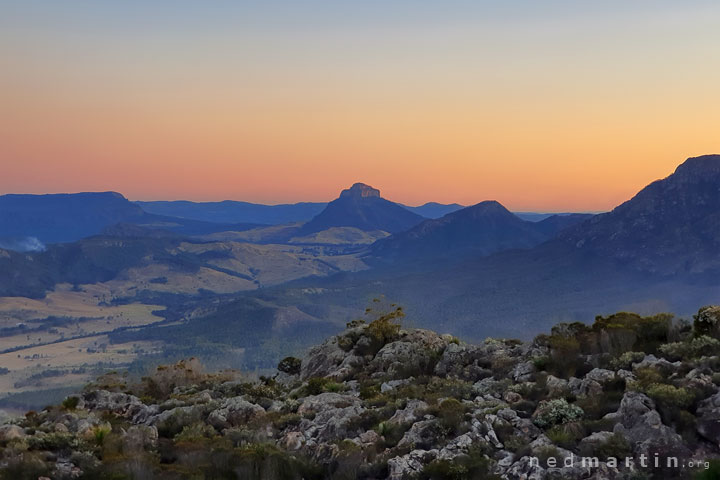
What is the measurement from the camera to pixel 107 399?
31625mm

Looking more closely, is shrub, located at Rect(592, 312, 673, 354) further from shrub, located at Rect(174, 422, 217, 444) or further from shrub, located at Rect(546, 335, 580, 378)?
shrub, located at Rect(174, 422, 217, 444)

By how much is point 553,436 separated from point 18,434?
20.7 meters

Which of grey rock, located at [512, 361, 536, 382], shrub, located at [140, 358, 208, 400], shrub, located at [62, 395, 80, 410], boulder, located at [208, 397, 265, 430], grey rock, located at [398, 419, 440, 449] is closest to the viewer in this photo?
grey rock, located at [398, 419, 440, 449]

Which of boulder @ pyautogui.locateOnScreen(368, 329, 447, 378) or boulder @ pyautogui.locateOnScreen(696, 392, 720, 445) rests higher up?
boulder @ pyautogui.locateOnScreen(696, 392, 720, 445)

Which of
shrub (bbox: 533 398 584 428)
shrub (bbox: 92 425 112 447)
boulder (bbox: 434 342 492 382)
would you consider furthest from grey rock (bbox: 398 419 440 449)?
shrub (bbox: 92 425 112 447)

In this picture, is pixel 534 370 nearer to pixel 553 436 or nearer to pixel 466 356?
pixel 466 356

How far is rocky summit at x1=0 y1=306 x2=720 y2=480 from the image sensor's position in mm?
16938

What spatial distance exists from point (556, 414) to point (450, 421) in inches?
148

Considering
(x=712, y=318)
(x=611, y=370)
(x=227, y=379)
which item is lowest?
(x=227, y=379)

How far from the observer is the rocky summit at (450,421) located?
667 inches

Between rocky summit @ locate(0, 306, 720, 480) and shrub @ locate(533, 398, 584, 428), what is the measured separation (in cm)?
5

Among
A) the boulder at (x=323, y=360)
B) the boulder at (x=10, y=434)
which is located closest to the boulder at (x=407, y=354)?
the boulder at (x=323, y=360)

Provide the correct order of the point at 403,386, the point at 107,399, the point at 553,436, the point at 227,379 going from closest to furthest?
the point at 553,436 < the point at 403,386 < the point at 107,399 < the point at 227,379

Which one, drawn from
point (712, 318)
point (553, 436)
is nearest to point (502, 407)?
point (553, 436)
